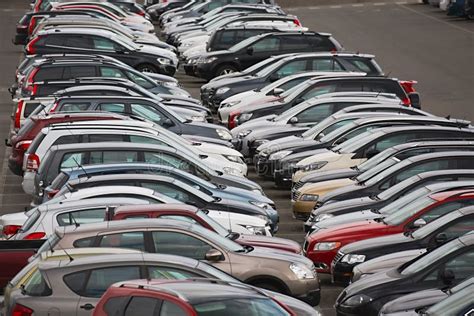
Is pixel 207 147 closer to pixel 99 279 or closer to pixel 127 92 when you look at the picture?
pixel 127 92

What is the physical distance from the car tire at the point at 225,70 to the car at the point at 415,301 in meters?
24.3

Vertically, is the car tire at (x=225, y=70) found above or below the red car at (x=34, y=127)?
below

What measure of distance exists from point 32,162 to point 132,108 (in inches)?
170

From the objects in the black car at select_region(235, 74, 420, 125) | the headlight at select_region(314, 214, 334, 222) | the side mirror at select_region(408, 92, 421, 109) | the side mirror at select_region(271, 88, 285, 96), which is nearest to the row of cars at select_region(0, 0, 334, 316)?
the headlight at select_region(314, 214, 334, 222)

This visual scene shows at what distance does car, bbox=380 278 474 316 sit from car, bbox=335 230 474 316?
2.37 ft

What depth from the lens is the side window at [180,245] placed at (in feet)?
53.0

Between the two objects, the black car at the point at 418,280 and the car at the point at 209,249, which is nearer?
the black car at the point at 418,280

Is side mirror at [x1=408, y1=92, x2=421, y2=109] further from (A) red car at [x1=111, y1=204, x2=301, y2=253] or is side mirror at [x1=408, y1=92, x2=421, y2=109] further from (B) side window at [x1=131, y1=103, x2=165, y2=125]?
(A) red car at [x1=111, y1=204, x2=301, y2=253]

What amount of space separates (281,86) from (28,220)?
1516 cm

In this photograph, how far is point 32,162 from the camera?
23.4m

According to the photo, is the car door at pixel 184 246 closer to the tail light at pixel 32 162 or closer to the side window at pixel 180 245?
the side window at pixel 180 245

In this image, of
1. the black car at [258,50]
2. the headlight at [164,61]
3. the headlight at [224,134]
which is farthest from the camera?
the black car at [258,50]

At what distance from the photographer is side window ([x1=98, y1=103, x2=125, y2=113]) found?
89.7 ft

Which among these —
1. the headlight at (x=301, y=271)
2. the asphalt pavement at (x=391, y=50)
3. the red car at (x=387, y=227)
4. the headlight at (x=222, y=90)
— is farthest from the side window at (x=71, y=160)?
Result: the headlight at (x=222, y=90)
